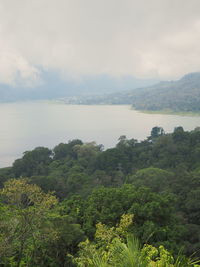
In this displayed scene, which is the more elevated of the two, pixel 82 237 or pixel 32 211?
pixel 32 211

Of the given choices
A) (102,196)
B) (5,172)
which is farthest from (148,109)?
(102,196)

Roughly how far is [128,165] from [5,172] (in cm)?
1336

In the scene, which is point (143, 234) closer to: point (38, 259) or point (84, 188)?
point (38, 259)

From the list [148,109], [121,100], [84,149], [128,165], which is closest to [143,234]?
[128,165]

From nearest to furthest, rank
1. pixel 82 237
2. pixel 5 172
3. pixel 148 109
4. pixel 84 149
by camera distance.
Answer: pixel 82 237, pixel 5 172, pixel 84 149, pixel 148 109

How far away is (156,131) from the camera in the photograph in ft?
163

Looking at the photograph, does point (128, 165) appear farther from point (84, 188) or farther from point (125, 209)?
point (125, 209)

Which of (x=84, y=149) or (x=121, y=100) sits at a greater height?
(x=121, y=100)

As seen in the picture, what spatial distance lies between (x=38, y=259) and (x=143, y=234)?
346 centimetres

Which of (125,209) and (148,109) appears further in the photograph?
(148,109)

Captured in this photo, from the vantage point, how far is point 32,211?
7391 millimetres

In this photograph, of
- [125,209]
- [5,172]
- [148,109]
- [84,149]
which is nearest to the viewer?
[125,209]

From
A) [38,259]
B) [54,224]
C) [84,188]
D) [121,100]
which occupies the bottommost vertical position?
[84,188]

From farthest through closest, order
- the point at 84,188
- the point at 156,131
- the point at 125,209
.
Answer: the point at 156,131
the point at 84,188
the point at 125,209
